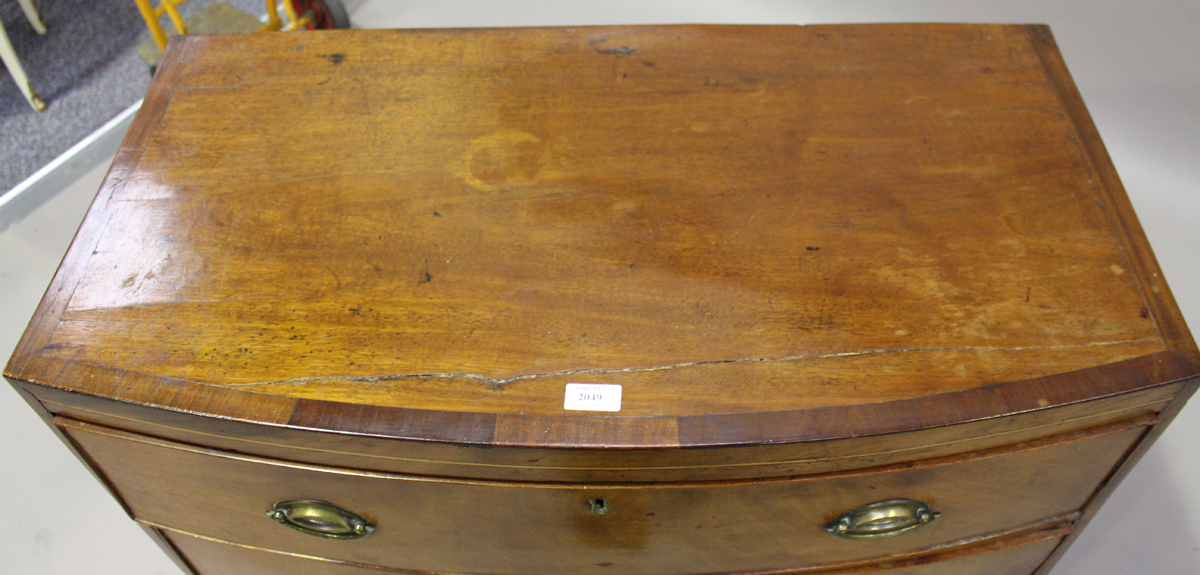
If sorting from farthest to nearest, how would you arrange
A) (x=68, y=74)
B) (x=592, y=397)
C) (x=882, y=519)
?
1. (x=68, y=74)
2. (x=882, y=519)
3. (x=592, y=397)

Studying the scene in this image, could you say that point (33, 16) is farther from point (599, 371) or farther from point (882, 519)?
point (882, 519)

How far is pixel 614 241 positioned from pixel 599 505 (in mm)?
276

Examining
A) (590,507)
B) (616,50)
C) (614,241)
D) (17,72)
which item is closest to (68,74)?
(17,72)

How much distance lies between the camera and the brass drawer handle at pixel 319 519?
37.0 inches

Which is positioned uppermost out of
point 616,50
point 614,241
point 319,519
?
point 616,50

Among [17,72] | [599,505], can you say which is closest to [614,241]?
[599,505]

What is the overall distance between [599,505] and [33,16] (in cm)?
190

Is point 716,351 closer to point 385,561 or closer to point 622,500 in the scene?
point 622,500

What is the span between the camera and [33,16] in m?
2.03

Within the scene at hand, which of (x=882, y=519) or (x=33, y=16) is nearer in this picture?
(x=882, y=519)

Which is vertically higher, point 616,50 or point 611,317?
point 616,50

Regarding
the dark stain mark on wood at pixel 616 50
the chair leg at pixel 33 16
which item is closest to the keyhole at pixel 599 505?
the dark stain mark on wood at pixel 616 50

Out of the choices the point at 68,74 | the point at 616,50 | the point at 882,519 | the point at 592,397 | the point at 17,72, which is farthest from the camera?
the point at 68,74

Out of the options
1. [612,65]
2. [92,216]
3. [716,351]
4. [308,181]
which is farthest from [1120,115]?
[92,216]
